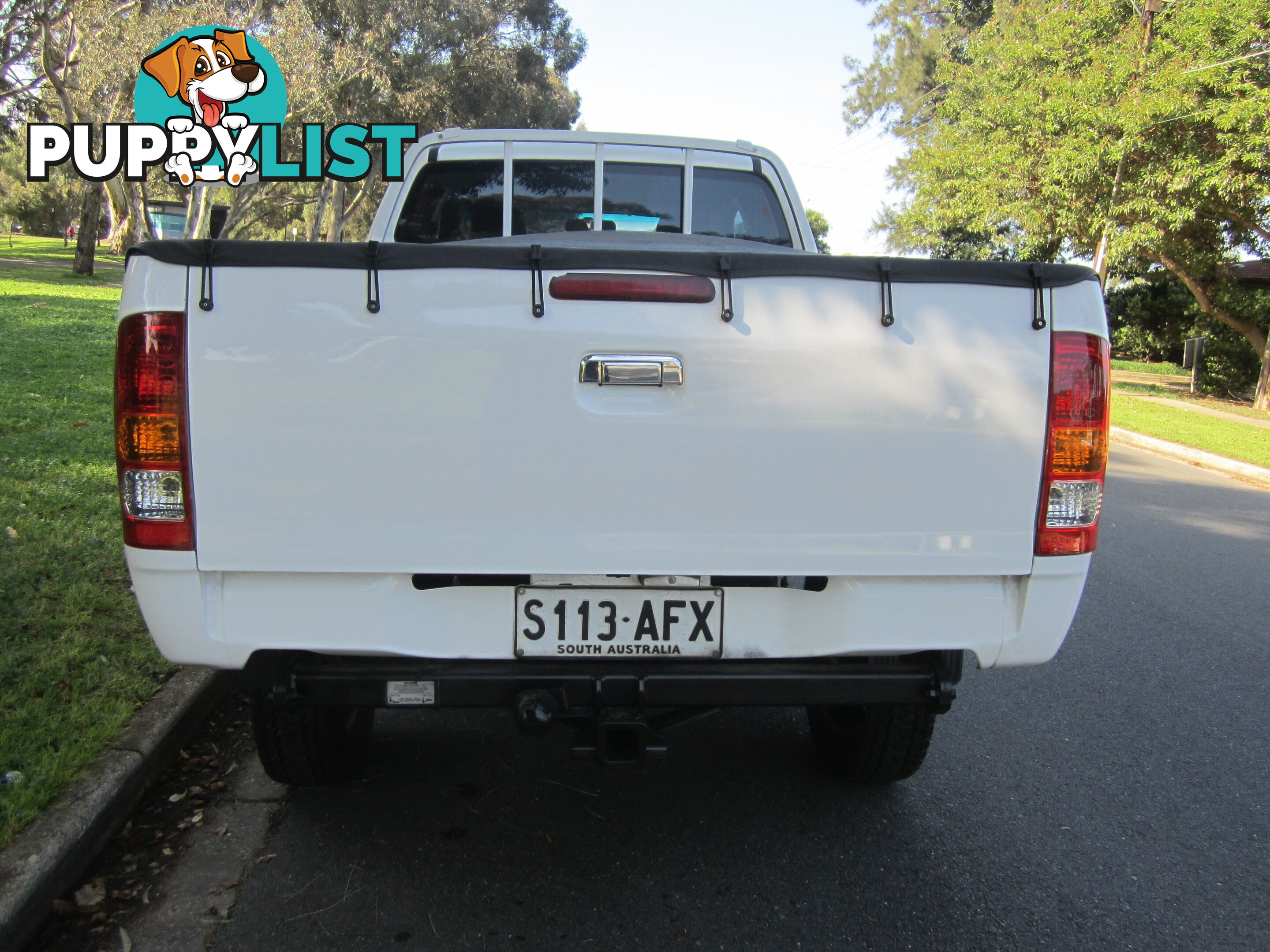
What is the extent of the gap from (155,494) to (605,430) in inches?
40.9

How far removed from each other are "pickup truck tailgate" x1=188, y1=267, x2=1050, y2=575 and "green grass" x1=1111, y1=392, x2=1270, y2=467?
35.3 ft

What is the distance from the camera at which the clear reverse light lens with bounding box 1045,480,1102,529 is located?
2395 mm

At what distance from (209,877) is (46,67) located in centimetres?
2635

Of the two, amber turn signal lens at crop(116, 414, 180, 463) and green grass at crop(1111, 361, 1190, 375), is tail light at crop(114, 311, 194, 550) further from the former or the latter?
green grass at crop(1111, 361, 1190, 375)

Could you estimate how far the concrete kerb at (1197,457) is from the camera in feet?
35.3

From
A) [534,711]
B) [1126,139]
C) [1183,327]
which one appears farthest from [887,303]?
[1183,327]

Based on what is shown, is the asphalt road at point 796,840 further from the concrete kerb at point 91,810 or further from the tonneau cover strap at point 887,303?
the tonneau cover strap at point 887,303

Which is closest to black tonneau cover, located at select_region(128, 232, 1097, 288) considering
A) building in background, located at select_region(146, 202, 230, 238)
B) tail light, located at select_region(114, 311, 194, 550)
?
tail light, located at select_region(114, 311, 194, 550)

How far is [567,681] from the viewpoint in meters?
2.42

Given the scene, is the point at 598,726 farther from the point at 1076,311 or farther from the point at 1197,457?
the point at 1197,457

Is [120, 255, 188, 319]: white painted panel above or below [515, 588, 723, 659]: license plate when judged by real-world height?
above

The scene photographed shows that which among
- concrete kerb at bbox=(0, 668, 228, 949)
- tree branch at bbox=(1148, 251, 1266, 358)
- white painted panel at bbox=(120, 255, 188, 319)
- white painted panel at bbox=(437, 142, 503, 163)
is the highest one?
tree branch at bbox=(1148, 251, 1266, 358)

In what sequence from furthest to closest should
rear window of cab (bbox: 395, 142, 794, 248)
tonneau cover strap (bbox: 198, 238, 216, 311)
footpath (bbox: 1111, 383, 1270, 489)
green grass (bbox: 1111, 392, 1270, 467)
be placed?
1. green grass (bbox: 1111, 392, 1270, 467)
2. footpath (bbox: 1111, 383, 1270, 489)
3. rear window of cab (bbox: 395, 142, 794, 248)
4. tonneau cover strap (bbox: 198, 238, 216, 311)

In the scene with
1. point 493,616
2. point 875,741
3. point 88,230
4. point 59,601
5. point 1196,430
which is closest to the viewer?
point 493,616
